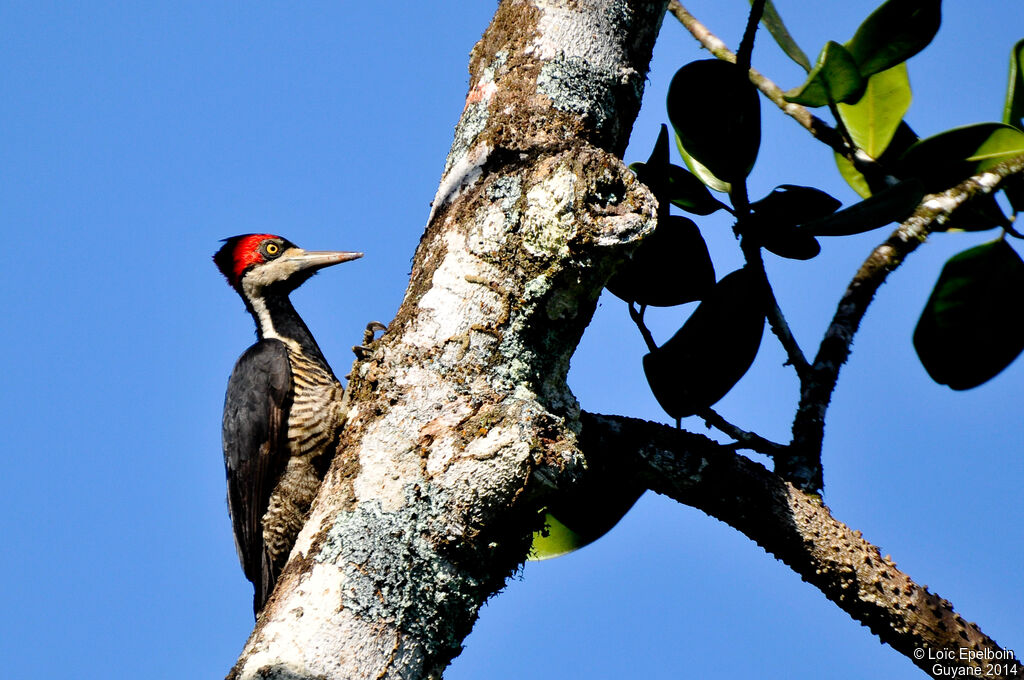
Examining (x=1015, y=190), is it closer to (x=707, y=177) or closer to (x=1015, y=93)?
(x=1015, y=93)

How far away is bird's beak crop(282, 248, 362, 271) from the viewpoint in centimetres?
413

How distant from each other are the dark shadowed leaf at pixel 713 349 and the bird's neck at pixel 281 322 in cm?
189

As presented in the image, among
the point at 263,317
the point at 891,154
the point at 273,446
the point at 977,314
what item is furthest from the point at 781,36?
the point at 263,317

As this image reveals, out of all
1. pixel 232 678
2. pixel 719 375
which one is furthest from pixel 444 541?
pixel 719 375

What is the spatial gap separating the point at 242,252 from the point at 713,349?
2.71 meters

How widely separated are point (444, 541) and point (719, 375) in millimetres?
1082

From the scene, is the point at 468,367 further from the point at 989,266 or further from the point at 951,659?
the point at 989,266

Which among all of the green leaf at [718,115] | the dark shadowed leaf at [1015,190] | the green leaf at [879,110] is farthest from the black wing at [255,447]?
the dark shadowed leaf at [1015,190]

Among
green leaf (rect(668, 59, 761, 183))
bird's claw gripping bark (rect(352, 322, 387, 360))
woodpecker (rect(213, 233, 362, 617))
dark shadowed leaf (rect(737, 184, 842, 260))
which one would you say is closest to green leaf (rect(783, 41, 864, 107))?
green leaf (rect(668, 59, 761, 183))

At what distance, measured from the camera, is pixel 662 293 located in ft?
8.91

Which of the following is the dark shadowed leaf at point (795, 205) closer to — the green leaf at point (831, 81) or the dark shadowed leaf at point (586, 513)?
the green leaf at point (831, 81)

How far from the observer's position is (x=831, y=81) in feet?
8.09

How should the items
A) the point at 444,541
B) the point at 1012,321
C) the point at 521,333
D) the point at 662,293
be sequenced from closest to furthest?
the point at 444,541
the point at 521,333
the point at 1012,321
the point at 662,293

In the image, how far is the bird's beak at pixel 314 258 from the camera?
4129mm
